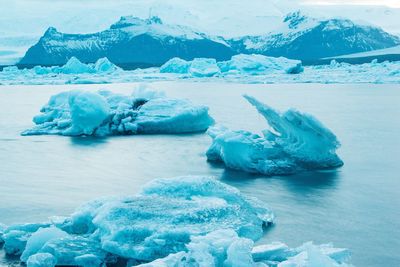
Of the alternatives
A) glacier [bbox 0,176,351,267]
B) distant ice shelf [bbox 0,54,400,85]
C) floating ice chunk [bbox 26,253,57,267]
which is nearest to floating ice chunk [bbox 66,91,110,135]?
glacier [bbox 0,176,351,267]

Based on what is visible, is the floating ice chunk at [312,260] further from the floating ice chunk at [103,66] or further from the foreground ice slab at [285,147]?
the floating ice chunk at [103,66]

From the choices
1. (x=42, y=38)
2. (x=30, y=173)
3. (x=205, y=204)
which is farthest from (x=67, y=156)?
(x=42, y=38)

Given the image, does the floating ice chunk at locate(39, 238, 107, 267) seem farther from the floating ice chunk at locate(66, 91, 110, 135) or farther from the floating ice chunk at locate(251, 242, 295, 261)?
the floating ice chunk at locate(66, 91, 110, 135)

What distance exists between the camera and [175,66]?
44.2 metres

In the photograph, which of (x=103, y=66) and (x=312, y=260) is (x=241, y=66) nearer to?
(x=103, y=66)

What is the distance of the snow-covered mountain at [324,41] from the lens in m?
74.3

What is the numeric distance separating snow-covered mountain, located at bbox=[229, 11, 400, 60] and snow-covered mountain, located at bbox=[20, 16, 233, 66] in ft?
26.5

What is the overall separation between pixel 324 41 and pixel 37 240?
72.4 m

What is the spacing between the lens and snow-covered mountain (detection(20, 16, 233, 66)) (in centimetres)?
6738

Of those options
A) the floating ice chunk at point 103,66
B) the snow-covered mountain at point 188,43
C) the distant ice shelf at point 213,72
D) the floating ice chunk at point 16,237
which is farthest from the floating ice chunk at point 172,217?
the snow-covered mountain at point 188,43

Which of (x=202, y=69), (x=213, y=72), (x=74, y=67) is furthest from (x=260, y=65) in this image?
(x=74, y=67)

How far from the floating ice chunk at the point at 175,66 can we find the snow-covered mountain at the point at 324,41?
3231 centimetres

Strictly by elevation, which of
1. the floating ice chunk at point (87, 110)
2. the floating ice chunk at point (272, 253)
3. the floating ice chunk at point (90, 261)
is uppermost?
the floating ice chunk at point (87, 110)

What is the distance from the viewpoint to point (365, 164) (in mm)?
10430
